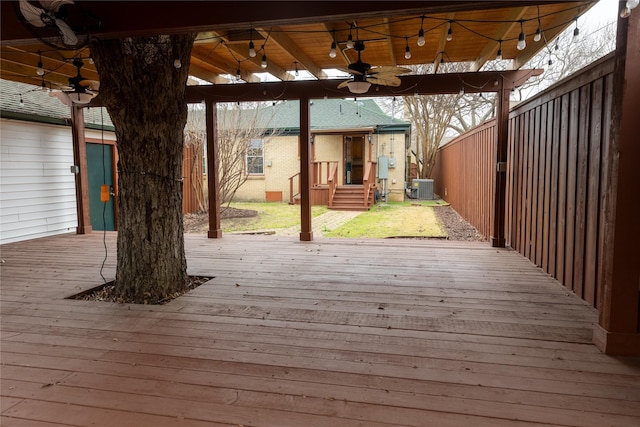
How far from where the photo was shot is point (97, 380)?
2.27 meters

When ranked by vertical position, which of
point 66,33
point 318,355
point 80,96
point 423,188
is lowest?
point 318,355

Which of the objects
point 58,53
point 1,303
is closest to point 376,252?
point 1,303

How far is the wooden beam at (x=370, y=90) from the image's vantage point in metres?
5.70

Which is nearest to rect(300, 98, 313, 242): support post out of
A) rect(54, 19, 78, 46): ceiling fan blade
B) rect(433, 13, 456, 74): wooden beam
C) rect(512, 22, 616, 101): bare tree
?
rect(433, 13, 456, 74): wooden beam

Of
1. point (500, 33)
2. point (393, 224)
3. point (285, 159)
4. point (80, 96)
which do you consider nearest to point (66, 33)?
point (80, 96)

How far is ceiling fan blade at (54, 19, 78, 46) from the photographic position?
113 inches

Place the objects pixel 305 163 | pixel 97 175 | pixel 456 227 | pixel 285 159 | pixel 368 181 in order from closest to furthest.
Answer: pixel 305 163 → pixel 97 175 → pixel 456 227 → pixel 368 181 → pixel 285 159

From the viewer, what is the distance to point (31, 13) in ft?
9.55

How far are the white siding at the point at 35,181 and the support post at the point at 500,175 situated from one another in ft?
26.6

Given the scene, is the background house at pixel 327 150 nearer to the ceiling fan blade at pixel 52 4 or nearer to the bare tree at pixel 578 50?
the bare tree at pixel 578 50

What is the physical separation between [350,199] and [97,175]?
764 cm

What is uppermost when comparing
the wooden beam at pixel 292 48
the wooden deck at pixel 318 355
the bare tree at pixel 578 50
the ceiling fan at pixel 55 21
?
the bare tree at pixel 578 50

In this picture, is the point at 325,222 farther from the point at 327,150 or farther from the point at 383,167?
the point at 327,150

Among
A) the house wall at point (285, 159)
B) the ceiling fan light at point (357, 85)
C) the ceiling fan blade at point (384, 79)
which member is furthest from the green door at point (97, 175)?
the house wall at point (285, 159)
